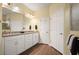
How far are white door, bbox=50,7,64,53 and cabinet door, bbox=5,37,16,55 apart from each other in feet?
3.02

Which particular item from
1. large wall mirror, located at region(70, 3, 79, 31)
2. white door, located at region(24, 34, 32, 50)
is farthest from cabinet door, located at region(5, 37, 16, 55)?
large wall mirror, located at region(70, 3, 79, 31)

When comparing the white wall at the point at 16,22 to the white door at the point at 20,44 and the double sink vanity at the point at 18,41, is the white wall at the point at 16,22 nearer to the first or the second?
the double sink vanity at the point at 18,41

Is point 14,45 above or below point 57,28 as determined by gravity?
below

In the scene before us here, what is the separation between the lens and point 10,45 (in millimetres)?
3082

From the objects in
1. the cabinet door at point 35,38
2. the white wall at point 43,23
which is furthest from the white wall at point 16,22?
the white wall at point 43,23

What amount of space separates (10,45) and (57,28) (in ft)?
3.86

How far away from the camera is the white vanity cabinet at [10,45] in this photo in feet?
9.80

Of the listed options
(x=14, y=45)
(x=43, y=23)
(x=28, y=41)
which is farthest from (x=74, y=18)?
(x=14, y=45)

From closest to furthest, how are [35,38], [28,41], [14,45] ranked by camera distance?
[14,45] < [35,38] < [28,41]

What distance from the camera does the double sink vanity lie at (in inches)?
119

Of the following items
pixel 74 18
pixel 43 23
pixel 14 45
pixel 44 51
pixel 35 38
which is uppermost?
pixel 74 18

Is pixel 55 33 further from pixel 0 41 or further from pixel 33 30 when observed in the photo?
pixel 0 41

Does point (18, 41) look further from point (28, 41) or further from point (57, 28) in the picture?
point (57, 28)

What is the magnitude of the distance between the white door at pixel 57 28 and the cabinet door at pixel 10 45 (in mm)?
920
